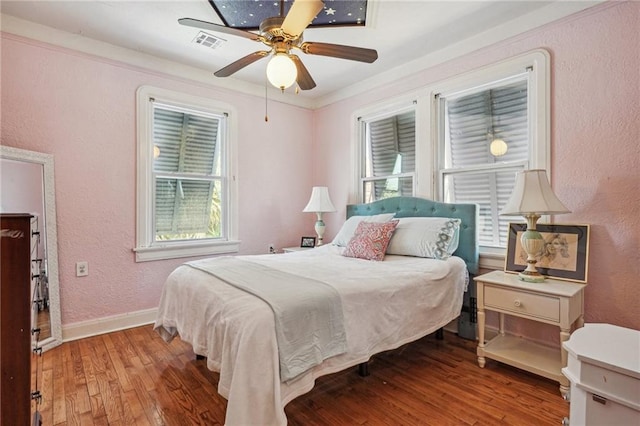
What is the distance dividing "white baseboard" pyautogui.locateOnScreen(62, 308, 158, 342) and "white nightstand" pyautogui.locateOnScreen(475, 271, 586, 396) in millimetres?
2997

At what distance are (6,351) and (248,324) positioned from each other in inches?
33.8

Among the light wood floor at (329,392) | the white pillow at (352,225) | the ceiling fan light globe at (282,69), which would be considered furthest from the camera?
the white pillow at (352,225)

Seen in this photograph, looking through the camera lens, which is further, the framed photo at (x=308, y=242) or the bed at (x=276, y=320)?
the framed photo at (x=308, y=242)

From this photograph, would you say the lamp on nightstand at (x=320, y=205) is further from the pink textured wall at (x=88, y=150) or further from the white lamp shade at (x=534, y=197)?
the white lamp shade at (x=534, y=197)

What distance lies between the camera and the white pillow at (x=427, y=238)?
8.57 feet

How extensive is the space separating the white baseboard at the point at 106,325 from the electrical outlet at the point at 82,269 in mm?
424

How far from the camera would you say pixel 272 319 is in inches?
56.6

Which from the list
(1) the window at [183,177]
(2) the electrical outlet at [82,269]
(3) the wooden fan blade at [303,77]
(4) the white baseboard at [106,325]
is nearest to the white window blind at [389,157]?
(3) the wooden fan blade at [303,77]

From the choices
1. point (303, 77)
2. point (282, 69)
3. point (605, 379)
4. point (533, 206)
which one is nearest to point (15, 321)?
point (282, 69)

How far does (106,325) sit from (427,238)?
9.79ft

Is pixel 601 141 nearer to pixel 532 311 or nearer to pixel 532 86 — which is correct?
pixel 532 86

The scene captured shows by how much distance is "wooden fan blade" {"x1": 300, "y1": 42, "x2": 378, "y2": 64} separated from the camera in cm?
198

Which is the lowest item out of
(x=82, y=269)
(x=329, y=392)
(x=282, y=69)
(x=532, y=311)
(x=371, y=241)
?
(x=329, y=392)

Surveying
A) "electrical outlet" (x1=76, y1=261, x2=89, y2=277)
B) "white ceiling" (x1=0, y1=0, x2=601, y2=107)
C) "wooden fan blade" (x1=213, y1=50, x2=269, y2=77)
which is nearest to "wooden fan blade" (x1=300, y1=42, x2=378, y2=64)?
"wooden fan blade" (x1=213, y1=50, x2=269, y2=77)
